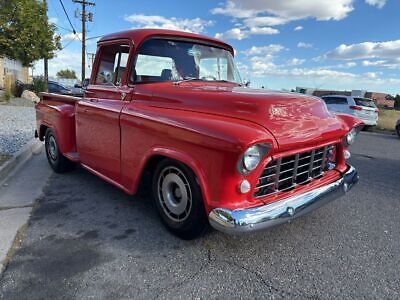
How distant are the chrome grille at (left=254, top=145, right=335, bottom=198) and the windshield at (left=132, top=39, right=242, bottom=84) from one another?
151 cm

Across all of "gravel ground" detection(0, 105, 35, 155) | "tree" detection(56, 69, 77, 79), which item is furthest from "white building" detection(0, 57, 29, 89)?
"tree" detection(56, 69, 77, 79)

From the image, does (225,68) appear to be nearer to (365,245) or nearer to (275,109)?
(275,109)

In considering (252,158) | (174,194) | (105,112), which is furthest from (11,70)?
(252,158)

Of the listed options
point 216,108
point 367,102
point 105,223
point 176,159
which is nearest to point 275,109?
point 216,108

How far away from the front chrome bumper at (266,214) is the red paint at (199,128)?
74 millimetres

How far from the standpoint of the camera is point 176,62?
12.2 ft

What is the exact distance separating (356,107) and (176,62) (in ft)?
39.4

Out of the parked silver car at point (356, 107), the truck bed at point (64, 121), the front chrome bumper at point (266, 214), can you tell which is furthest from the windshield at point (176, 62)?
the parked silver car at point (356, 107)

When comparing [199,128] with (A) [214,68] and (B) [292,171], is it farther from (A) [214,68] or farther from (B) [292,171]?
(A) [214,68]

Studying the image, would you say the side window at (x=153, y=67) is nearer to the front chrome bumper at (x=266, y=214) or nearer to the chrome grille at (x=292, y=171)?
the chrome grille at (x=292, y=171)

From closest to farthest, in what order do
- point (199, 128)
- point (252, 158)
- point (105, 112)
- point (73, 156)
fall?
1. point (252, 158)
2. point (199, 128)
3. point (105, 112)
4. point (73, 156)

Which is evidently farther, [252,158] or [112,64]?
[112,64]

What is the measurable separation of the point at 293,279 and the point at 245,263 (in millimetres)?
408

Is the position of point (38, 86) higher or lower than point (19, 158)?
higher
